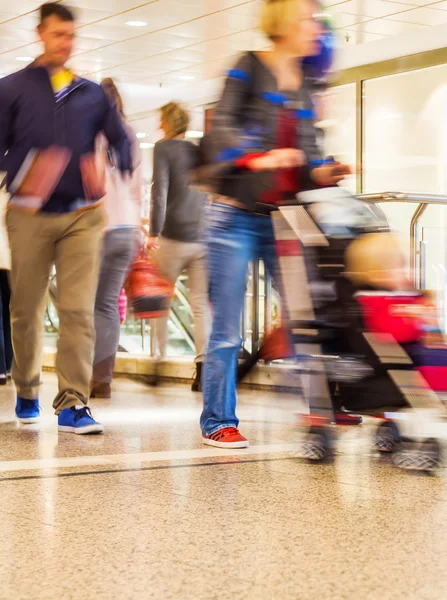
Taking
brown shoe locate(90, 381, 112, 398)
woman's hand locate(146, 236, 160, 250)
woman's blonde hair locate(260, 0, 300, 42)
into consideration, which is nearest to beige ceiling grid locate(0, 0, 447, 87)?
woman's hand locate(146, 236, 160, 250)

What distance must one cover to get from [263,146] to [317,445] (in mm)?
1046

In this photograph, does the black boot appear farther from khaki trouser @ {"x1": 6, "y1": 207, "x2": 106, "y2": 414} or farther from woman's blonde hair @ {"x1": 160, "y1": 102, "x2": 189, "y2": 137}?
khaki trouser @ {"x1": 6, "y1": 207, "x2": 106, "y2": 414}

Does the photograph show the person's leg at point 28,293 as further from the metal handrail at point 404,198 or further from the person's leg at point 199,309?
the person's leg at point 199,309

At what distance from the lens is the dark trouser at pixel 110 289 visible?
6.77 meters

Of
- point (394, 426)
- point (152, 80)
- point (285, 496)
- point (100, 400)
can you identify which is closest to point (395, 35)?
point (152, 80)

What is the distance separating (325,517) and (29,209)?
2.43 meters

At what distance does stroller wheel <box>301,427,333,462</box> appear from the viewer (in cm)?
396

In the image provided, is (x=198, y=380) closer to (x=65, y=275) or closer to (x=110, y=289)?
(x=110, y=289)

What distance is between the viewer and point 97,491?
339 centimetres

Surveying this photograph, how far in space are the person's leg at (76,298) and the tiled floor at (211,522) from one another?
36cm

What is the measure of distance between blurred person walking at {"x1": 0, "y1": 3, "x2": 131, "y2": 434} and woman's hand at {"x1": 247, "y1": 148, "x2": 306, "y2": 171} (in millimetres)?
1391

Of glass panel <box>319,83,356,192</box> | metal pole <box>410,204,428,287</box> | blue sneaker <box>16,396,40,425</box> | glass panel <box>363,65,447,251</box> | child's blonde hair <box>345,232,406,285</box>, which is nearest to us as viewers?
child's blonde hair <box>345,232,406,285</box>

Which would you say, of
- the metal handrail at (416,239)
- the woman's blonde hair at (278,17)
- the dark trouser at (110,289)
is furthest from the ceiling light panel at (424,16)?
the woman's blonde hair at (278,17)

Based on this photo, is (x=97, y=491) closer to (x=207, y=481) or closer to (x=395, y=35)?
(x=207, y=481)
